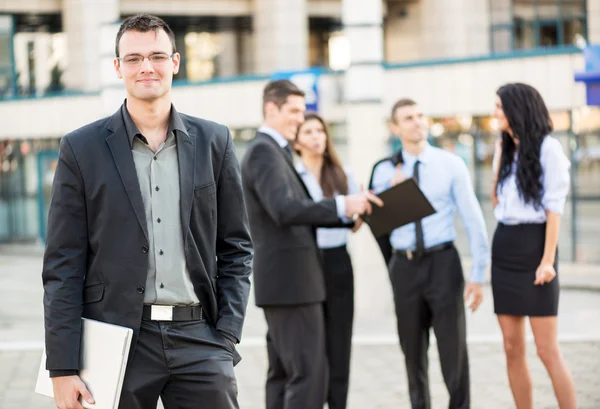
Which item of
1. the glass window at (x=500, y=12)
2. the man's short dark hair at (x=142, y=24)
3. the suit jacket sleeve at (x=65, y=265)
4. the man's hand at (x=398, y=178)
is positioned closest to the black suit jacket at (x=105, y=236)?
the suit jacket sleeve at (x=65, y=265)

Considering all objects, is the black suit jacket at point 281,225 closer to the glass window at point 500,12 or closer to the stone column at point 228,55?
the glass window at point 500,12

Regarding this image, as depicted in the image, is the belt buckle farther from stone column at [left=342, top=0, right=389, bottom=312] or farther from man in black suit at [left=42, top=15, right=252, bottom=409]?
stone column at [left=342, top=0, right=389, bottom=312]

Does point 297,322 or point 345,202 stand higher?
point 345,202

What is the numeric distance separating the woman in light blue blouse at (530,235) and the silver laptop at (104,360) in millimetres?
3077

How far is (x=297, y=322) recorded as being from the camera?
6.16m

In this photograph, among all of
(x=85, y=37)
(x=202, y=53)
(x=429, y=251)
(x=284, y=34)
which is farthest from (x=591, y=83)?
(x=202, y=53)

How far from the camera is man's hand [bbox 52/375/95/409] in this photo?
3.60 m

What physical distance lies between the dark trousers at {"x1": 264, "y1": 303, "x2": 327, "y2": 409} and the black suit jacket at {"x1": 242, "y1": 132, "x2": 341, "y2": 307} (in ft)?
0.26

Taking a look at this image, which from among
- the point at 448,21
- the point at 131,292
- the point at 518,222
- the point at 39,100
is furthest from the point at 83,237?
the point at 448,21

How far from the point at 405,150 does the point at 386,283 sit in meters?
5.41

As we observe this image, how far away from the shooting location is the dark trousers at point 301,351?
6141mm

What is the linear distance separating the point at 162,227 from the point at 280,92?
271cm

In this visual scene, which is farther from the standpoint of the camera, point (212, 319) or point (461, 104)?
point (461, 104)

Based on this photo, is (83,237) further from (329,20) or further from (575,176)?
(329,20)
